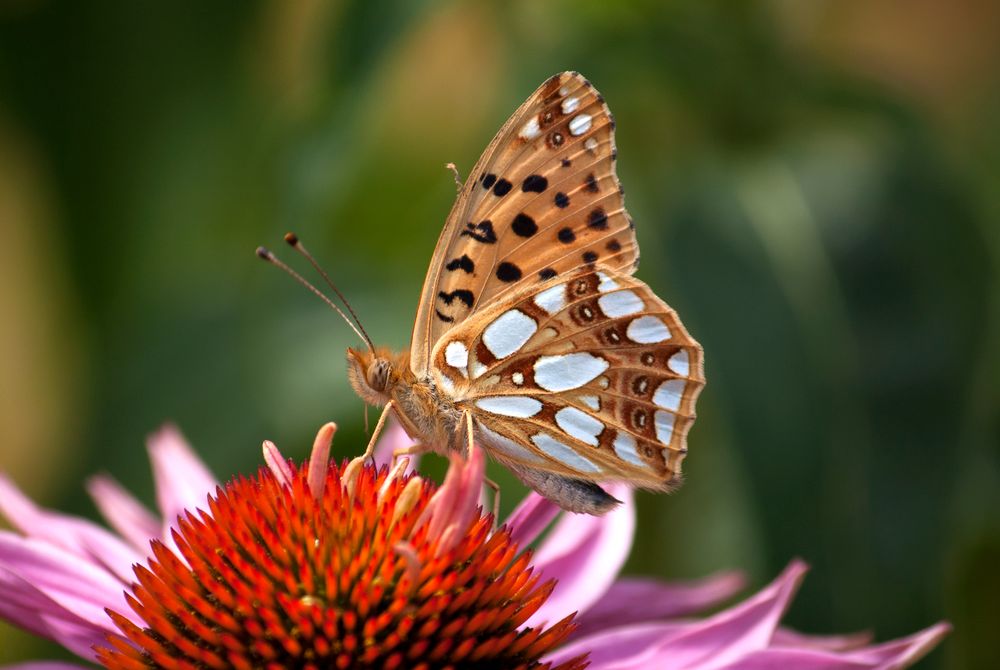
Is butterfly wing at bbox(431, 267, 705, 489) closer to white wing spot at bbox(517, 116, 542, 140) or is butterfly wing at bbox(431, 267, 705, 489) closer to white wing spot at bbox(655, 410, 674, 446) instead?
white wing spot at bbox(655, 410, 674, 446)

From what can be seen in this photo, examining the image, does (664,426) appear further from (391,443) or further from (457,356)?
(391,443)

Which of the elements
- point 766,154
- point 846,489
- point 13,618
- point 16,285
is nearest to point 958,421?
point 846,489

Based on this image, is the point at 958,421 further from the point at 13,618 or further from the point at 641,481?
the point at 13,618

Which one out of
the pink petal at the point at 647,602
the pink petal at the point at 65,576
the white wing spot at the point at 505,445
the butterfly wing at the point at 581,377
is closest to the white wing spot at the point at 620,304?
the butterfly wing at the point at 581,377

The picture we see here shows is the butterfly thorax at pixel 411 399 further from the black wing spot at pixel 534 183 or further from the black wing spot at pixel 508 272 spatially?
the black wing spot at pixel 534 183

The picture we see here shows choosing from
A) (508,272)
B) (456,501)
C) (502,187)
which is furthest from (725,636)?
(502,187)

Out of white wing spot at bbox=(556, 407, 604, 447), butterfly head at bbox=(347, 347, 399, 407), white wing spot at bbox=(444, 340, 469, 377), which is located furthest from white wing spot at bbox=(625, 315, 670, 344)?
butterfly head at bbox=(347, 347, 399, 407)
